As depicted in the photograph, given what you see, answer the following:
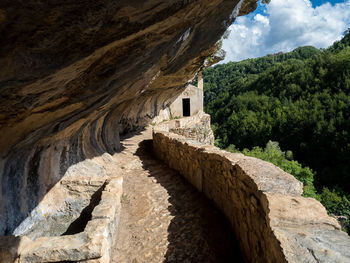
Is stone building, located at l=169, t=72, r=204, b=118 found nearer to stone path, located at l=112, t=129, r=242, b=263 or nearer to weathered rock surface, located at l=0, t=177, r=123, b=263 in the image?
stone path, located at l=112, t=129, r=242, b=263

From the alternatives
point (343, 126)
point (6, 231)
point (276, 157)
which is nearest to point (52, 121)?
point (6, 231)

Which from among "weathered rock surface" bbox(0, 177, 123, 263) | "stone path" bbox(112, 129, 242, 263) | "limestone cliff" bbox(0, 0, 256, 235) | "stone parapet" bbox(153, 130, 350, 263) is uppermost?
"limestone cliff" bbox(0, 0, 256, 235)

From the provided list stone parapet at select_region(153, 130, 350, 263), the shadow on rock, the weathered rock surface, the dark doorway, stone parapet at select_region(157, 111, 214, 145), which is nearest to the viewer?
stone parapet at select_region(153, 130, 350, 263)

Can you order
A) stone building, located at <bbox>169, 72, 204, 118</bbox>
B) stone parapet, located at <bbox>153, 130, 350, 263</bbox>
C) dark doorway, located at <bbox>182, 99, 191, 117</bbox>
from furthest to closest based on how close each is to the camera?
dark doorway, located at <bbox>182, 99, 191, 117</bbox> < stone building, located at <bbox>169, 72, 204, 118</bbox> < stone parapet, located at <bbox>153, 130, 350, 263</bbox>

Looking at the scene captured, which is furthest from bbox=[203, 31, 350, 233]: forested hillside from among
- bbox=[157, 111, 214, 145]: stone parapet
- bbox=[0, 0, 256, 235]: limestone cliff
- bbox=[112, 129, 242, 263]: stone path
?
bbox=[0, 0, 256, 235]: limestone cliff

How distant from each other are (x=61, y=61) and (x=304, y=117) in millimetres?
36028

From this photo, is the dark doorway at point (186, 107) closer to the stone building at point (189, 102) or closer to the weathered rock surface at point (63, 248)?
the stone building at point (189, 102)

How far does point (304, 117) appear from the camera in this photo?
32531 mm

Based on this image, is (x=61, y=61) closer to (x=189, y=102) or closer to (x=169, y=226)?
(x=169, y=226)

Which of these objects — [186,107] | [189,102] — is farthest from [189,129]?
[186,107]

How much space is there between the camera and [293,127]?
33.3m

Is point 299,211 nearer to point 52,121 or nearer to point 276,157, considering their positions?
point 52,121

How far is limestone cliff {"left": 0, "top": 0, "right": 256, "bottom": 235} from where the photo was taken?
1724mm

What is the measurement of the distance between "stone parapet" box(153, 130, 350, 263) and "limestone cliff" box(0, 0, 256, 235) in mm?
1775
